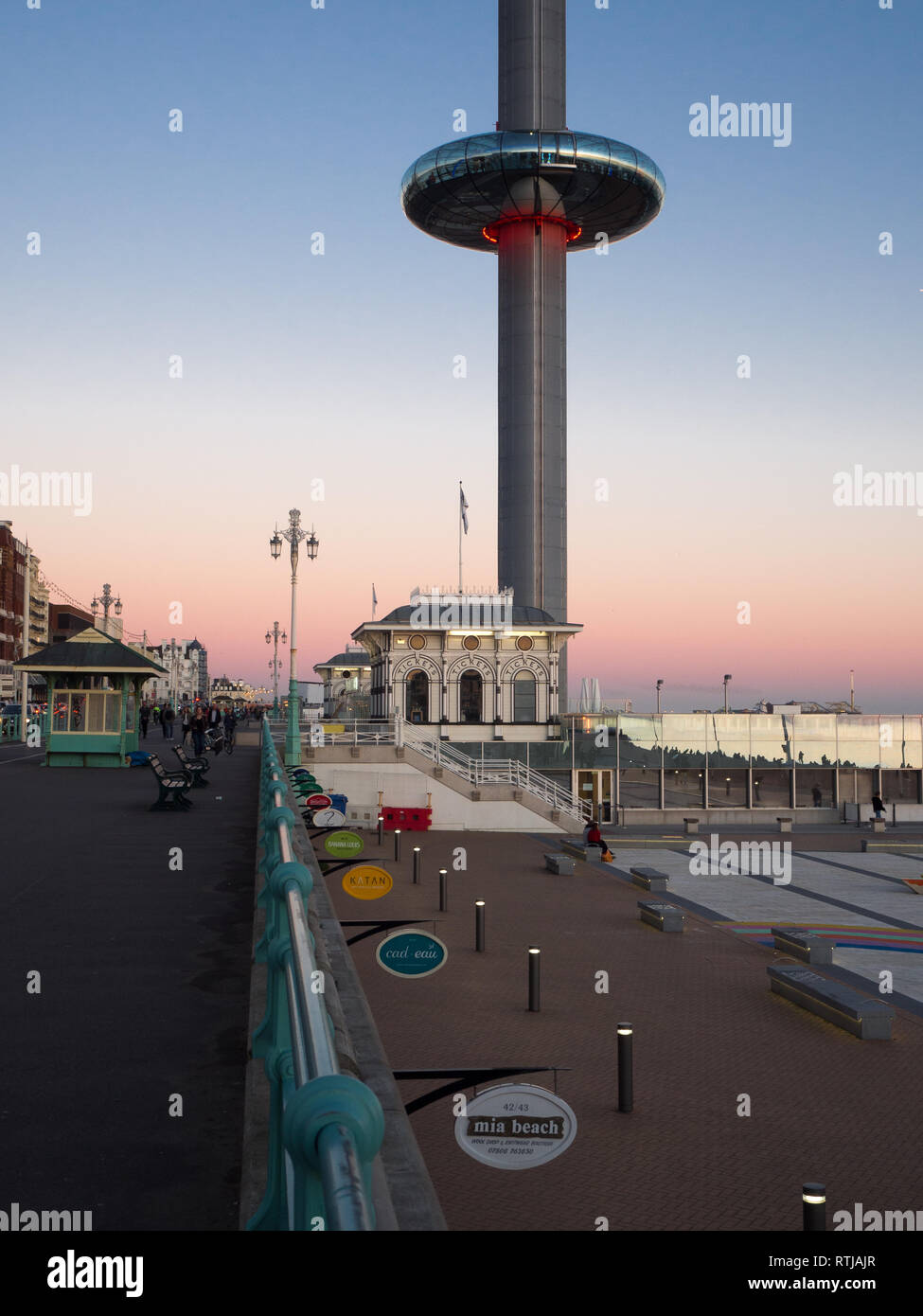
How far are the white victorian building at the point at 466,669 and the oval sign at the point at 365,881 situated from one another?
130 ft

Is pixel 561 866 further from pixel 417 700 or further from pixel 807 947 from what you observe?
pixel 417 700

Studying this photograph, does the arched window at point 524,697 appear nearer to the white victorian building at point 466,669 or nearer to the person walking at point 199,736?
the white victorian building at point 466,669

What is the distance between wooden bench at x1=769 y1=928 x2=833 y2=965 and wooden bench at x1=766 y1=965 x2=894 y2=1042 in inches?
89.7

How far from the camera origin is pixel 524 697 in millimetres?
Result: 53500

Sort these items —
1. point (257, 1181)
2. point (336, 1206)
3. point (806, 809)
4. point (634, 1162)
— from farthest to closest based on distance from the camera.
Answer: point (806, 809) < point (634, 1162) < point (257, 1181) < point (336, 1206)

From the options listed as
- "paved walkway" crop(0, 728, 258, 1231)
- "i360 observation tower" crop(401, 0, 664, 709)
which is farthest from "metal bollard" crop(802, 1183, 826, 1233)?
"i360 observation tower" crop(401, 0, 664, 709)

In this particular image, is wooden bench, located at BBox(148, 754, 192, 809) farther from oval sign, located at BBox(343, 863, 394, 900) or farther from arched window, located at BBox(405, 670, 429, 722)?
arched window, located at BBox(405, 670, 429, 722)

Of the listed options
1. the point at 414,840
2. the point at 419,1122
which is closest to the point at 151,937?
the point at 419,1122

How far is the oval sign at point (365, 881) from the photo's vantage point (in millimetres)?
12152

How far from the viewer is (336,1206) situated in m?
1.98

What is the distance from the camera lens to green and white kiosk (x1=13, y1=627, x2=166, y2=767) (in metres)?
32.3
